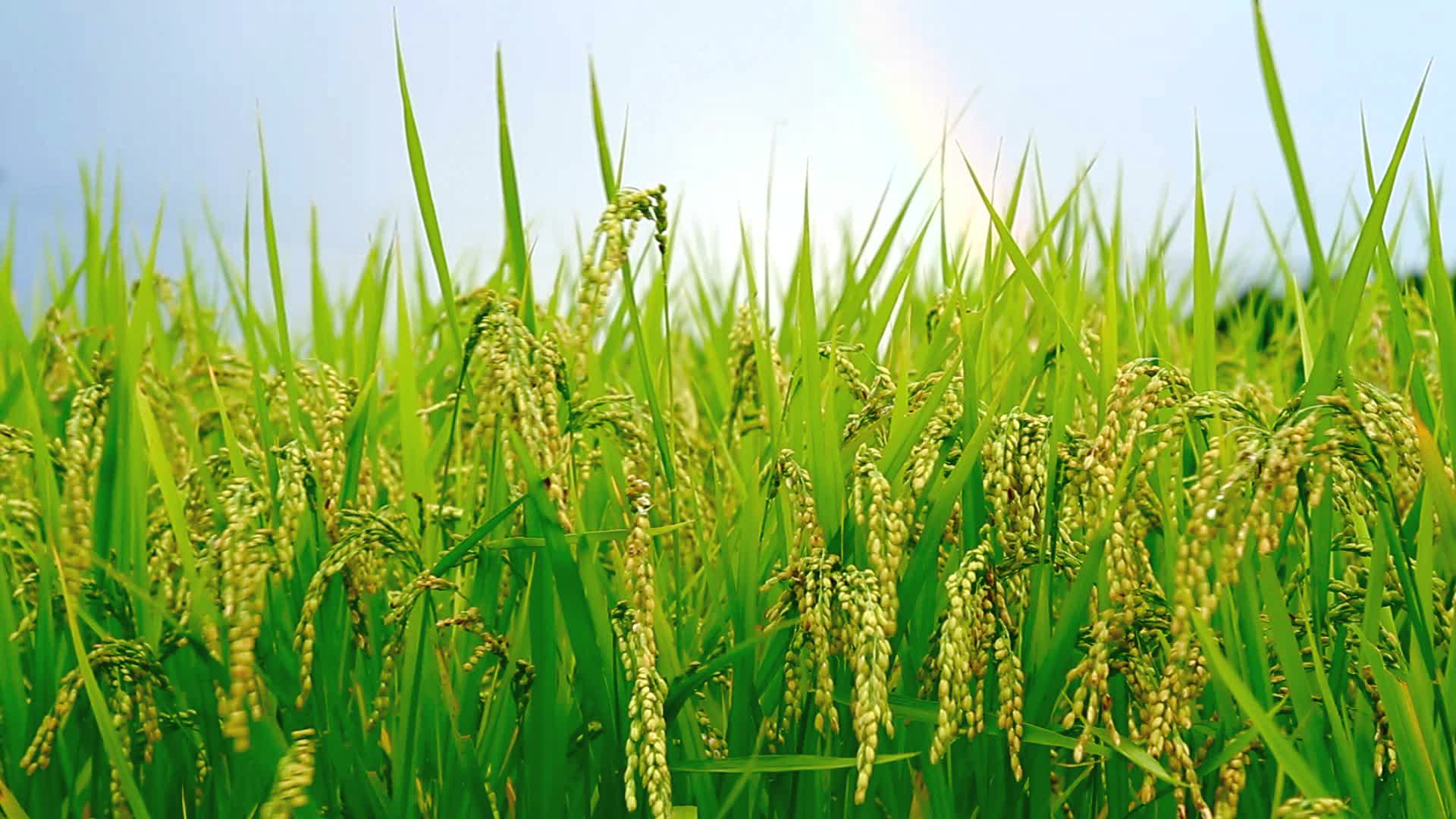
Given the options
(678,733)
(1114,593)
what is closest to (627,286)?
(678,733)

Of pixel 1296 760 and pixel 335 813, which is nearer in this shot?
pixel 1296 760

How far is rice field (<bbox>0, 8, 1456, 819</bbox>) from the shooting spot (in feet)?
4.47

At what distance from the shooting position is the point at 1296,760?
136cm

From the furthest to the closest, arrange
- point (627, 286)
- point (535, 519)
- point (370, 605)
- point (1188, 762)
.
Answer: point (370, 605) → point (627, 286) → point (535, 519) → point (1188, 762)

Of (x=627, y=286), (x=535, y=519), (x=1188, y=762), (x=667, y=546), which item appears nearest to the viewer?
(x=1188, y=762)

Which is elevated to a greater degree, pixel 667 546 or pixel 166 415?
pixel 166 415

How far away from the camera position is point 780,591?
75.2 inches

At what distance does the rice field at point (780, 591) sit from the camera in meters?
1.36

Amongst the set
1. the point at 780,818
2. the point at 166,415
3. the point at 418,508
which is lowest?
the point at 780,818

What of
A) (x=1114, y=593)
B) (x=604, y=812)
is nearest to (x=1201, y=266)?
(x=1114, y=593)

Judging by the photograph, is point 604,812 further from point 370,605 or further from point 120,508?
point 120,508

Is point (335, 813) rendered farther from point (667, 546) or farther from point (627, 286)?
point (627, 286)

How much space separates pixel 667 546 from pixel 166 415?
105 cm

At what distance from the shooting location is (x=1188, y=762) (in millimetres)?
1338
